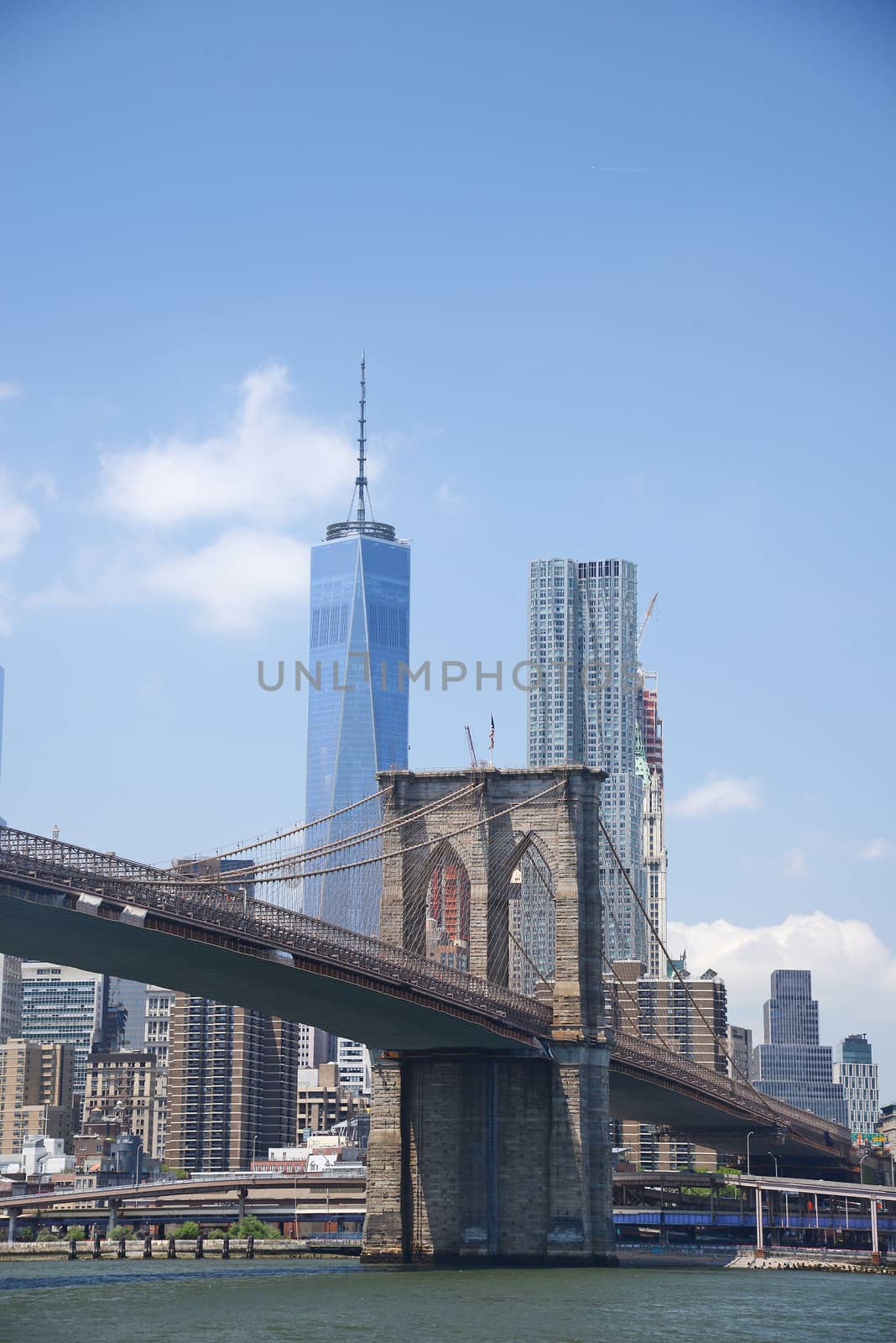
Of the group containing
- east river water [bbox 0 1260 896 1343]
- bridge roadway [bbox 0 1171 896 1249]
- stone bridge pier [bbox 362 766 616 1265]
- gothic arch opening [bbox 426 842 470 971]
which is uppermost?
gothic arch opening [bbox 426 842 470 971]

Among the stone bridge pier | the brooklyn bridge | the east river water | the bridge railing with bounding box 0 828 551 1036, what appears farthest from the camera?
the stone bridge pier

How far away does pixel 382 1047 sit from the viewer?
270ft

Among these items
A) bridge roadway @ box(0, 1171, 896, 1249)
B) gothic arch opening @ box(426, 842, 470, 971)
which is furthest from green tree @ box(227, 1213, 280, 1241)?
gothic arch opening @ box(426, 842, 470, 971)

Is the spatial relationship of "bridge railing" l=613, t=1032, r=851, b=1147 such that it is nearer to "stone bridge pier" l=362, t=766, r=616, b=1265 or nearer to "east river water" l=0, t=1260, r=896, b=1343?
"stone bridge pier" l=362, t=766, r=616, b=1265

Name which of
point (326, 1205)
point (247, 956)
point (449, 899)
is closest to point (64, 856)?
point (247, 956)

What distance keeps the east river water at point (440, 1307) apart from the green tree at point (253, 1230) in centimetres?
3491

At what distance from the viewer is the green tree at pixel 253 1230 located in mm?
118625

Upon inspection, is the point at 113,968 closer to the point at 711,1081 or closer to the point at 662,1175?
the point at 711,1081

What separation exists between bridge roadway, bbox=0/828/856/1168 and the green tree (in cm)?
3587

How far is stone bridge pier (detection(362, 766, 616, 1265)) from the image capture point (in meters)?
79.4

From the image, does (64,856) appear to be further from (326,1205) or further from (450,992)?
(326,1205)

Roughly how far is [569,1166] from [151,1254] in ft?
121

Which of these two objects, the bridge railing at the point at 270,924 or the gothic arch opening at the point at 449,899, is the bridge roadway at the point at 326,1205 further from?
the bridge railing at the point at 270,924

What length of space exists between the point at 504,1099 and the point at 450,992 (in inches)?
361
